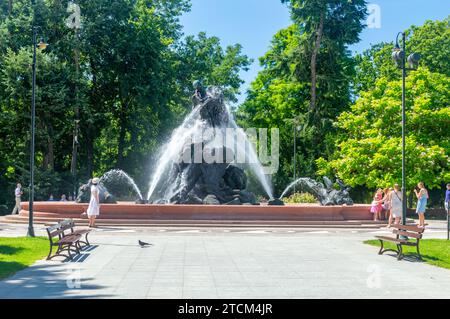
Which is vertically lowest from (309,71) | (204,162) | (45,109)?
(204,162)

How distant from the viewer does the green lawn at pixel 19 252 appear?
11811mm

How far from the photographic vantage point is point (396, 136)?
42969 mm

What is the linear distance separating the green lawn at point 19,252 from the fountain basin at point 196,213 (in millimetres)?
6611

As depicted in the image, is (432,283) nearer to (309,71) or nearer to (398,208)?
(398,208)

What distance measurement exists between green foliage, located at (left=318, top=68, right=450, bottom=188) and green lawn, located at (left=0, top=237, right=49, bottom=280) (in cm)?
2813

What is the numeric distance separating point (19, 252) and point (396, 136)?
33.5m

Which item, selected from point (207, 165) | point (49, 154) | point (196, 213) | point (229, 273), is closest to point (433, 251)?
point (229, 273)

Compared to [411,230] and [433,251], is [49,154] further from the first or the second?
[411,230]

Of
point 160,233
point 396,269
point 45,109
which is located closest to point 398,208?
point 160,233
